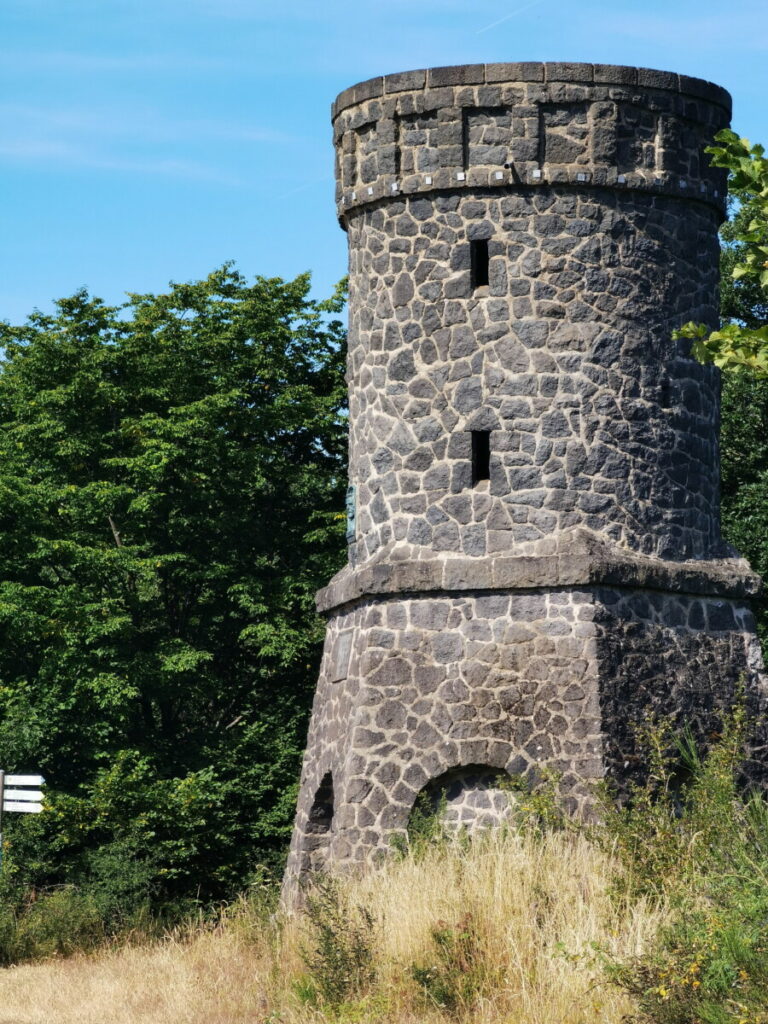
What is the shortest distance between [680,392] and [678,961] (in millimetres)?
9006

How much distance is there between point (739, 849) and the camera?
45.6 ft

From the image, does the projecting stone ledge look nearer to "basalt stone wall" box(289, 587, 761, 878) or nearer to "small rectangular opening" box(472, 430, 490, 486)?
"basalt stone wall" box(289, 587, 761, 878)

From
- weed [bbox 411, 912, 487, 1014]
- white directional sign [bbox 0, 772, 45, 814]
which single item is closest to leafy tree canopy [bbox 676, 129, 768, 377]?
weed [bbox 411, 912, 487, 1014]

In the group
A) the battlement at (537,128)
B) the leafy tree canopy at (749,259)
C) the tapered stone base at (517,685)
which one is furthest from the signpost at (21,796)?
the leafy tree canopy at (749,259)

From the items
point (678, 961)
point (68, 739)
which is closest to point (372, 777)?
point (678, 961)

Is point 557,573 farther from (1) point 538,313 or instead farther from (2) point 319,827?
(2) point 319,827

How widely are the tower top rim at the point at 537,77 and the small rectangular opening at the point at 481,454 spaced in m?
3.88

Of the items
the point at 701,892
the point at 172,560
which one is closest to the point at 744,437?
the point at 172,560

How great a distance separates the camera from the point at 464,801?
18.9 m

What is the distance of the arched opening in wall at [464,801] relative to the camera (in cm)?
1864

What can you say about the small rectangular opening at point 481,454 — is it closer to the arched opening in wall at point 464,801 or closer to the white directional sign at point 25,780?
the arched opening in wall at point 464,801

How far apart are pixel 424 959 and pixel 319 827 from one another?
23.4ft

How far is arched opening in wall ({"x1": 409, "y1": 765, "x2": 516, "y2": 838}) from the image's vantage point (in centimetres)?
1864

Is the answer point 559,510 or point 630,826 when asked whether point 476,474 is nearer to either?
point 559,510
